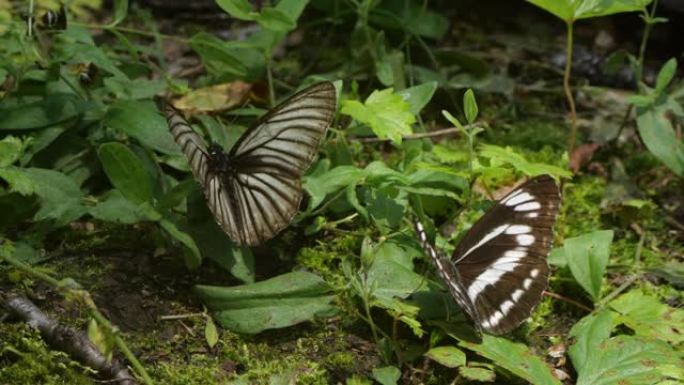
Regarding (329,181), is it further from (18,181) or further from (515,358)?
(18,181)

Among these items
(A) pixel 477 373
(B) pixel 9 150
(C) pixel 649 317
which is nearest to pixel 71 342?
(B) pixel 9 150

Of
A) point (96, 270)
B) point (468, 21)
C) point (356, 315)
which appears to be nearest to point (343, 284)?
point (356, 315)

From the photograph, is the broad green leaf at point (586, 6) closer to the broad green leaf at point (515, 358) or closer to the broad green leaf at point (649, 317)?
the broad green leaf at point (649, 317)

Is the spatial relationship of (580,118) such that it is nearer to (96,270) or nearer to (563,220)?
(563,220)

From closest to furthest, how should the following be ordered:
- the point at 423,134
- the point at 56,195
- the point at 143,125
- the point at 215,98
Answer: the point at 56,195 < the point at 143,125 < the point at 423,134 < the point at 215,98

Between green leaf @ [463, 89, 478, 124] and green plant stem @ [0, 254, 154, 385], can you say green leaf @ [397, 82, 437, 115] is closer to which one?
green leaf @ [463, 89, 478, 124]

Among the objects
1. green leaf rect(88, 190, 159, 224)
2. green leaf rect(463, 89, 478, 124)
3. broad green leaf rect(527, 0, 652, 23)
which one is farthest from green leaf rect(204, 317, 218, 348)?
broad green leaf rect(527, 0, 652, 23)
